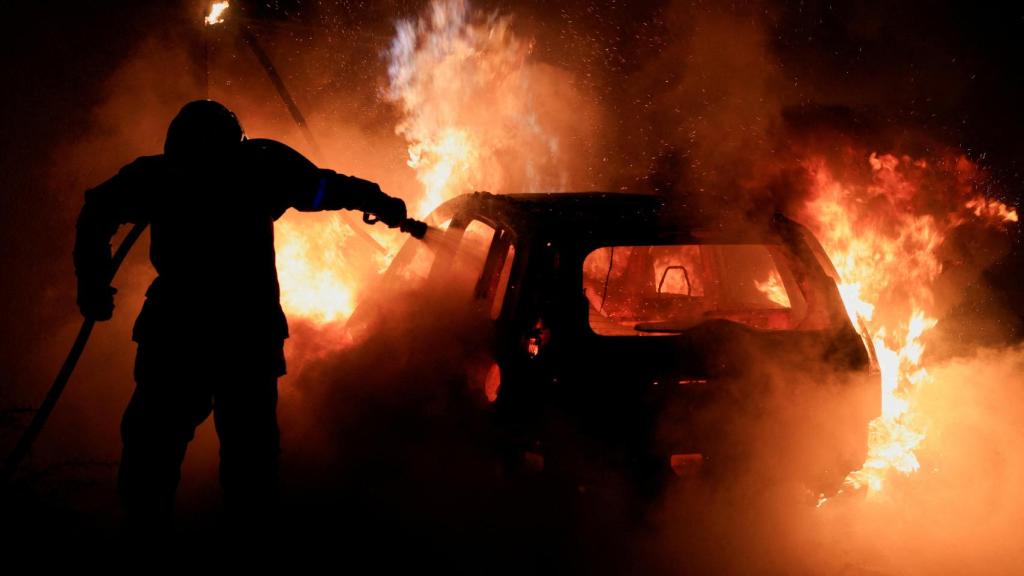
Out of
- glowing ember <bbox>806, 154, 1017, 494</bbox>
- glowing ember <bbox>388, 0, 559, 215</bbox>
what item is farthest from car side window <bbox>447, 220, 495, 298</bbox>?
glowing ember <bbox>388, 0, 559, 215</bbox>

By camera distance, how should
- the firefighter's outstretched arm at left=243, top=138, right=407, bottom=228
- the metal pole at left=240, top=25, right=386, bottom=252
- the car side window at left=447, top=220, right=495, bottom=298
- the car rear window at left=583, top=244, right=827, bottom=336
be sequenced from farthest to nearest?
1. the metal pole at left=240, top=25, right=386, bottom=252
2. the car side window at left=447, top=220, right=495, bottom=298
3. the car rear window at left=583, top=244, right=827, bottom=336
4. the firefighter's outstretched arm at left=243, top=138, right=407, bottom=228

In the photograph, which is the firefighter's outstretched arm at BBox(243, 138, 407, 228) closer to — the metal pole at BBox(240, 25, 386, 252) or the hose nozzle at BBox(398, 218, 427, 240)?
the hose nozzle at BBox(398, 218, 427, 240)

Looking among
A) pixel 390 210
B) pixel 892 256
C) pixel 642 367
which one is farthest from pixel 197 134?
pixel 892 256

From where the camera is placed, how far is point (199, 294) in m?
3.24

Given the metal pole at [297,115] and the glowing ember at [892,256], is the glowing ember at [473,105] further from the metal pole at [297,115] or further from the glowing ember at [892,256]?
the glowing ember at [892,256]

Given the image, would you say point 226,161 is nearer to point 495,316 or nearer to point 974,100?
point 495,316

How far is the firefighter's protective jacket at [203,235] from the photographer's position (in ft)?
10.4

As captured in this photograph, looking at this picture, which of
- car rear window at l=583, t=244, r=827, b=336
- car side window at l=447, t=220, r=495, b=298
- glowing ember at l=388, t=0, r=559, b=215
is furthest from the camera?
glowing ember at l=388, t=0, r=559, b=215

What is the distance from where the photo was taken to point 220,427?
131 inches

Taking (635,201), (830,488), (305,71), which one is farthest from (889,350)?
(305,71)

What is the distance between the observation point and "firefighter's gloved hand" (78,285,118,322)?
126 inches

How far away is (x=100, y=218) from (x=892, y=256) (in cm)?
583

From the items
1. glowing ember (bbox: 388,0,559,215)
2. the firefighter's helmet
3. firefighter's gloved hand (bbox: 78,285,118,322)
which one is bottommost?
firefighter's gloved hand (bbox: 78,285,118,322)

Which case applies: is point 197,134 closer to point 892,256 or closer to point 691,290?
point 691,290
